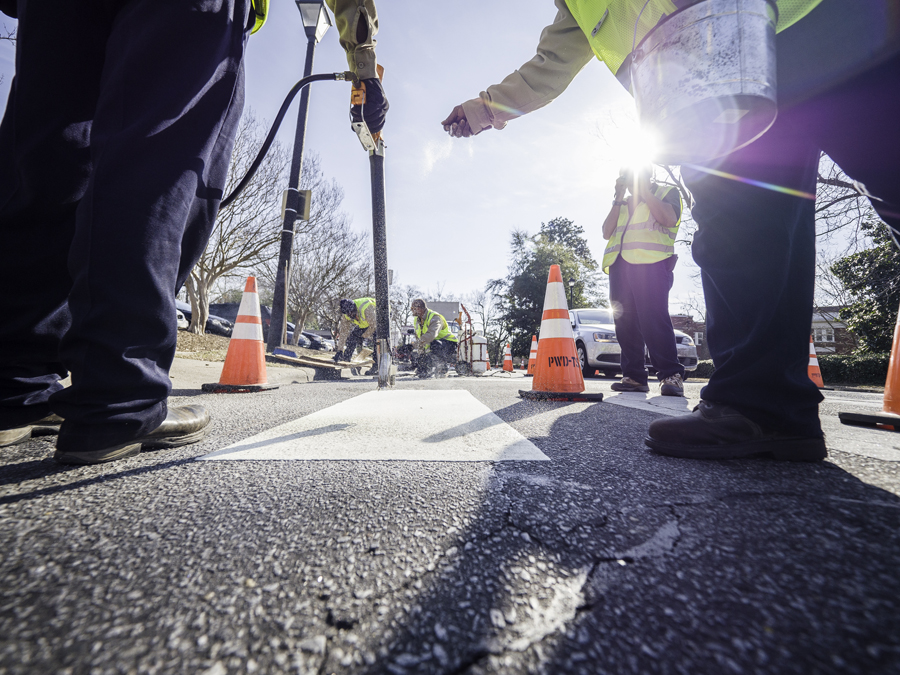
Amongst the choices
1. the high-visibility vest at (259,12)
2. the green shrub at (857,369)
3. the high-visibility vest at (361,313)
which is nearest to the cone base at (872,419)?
the high-visibility vest at (259,12)

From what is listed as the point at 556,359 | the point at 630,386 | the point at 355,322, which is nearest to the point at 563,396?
the point at 556,359

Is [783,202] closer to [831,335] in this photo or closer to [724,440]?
[724,440]

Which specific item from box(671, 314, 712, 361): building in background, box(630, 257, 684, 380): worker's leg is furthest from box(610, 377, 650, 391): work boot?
box(671, 314, 712, 361): building in background

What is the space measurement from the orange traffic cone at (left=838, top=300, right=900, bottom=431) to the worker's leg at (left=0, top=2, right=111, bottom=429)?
11.0ft

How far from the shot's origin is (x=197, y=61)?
50.8 inches

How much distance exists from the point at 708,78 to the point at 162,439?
2058mm

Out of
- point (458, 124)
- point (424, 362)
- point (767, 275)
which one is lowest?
point (424, 362)

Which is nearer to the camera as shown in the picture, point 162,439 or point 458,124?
point 162,439

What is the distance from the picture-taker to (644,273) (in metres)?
3.66

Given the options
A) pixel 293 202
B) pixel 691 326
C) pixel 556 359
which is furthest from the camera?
pixel 691 326

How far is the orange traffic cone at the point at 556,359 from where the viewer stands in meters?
3.16

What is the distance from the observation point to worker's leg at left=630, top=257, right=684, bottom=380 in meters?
3.57

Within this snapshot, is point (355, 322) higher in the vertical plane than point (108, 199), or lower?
higher

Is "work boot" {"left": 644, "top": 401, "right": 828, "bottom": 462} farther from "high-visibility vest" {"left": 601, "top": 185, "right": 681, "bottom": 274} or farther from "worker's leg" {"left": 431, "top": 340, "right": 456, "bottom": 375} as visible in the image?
"worker's leg" {"left": 431, "top": 340, "right": 456, "bottom": 375}
